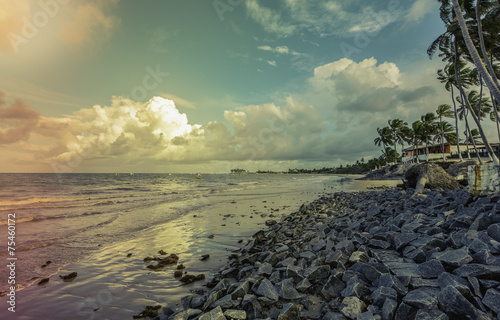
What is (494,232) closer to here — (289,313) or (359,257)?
(359,257)

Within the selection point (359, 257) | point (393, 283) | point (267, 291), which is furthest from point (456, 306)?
point (267, 291)

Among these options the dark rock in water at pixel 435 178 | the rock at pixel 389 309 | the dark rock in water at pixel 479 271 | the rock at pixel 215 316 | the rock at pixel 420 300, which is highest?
the dark rock in water at pixel 435 178

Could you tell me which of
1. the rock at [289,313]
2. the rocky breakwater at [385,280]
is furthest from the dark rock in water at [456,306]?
the rock at [289,313]

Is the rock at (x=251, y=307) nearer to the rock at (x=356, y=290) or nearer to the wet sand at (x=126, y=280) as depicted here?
the rock at (x=356, y=290)

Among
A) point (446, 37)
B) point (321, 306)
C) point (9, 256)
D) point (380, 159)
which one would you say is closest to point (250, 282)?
point (321, 306)

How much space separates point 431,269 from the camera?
12.3 ft

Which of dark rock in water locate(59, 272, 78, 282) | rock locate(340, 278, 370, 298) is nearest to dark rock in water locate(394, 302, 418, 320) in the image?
rock locate(340, 278, 370, 298)

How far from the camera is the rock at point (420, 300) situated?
9.70ft

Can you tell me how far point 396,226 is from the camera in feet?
21.6

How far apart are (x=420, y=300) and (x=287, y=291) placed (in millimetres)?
2100

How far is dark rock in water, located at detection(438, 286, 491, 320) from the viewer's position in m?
2.73

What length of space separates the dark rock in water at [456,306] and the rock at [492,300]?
0.75ft

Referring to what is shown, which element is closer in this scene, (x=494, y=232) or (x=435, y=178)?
(x=494, y=232)

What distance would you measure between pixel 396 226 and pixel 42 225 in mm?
17903
